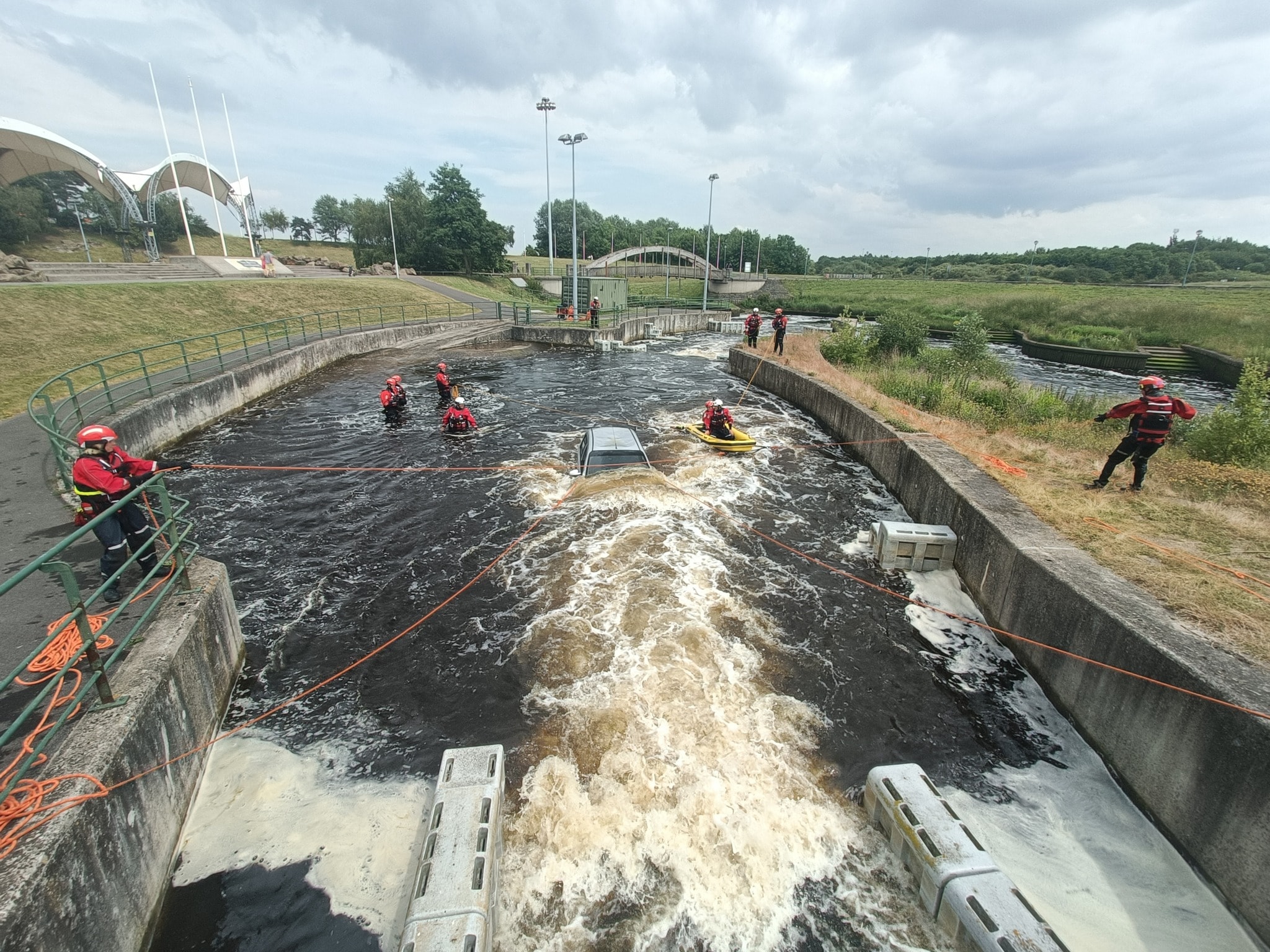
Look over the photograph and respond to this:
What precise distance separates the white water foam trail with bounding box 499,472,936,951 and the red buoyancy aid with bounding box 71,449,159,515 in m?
4.92

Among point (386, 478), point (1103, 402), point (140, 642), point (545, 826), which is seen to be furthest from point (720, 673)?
point (1103, 402)

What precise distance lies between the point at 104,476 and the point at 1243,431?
17.8m

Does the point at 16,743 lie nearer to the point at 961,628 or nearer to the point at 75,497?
the point at 75,497

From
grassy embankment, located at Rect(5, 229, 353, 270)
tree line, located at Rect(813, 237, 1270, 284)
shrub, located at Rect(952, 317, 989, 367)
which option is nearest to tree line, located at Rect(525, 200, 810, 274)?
tree line, located at Rect(813, 237, 1270, 284)

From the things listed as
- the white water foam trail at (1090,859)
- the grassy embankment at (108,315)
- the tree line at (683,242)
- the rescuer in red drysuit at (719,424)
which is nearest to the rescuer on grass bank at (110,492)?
the white water foam trail at (1090,859)

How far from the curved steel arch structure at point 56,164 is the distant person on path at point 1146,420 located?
63.6m

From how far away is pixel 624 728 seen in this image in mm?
6590

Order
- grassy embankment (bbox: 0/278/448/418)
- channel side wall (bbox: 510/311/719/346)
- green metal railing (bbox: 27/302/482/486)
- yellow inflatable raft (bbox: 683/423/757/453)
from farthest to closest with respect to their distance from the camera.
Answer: channel side wall (bbox: 510/311/719/346)
grassy embankment (bbox: 0/278/448/418)
yellow inflatable raft (bbox: 683/423/757/453)
green metal railing (bbox: 27/302/482/486)

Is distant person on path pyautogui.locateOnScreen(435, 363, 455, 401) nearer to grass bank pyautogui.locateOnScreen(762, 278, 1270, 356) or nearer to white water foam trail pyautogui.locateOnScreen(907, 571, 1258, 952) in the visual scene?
white water foam trail pyautogui.locateOnScreen(907, 571, 1258, 952)

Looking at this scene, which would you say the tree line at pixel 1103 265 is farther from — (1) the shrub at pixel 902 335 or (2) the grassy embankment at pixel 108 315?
(2) the grassy embankment at pixel 108 315

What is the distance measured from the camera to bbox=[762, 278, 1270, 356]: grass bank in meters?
36.8

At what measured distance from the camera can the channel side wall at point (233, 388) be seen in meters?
14.0

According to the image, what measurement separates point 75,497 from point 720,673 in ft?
32.1

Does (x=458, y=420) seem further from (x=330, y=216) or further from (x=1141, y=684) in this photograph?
(x=330, y=216)
